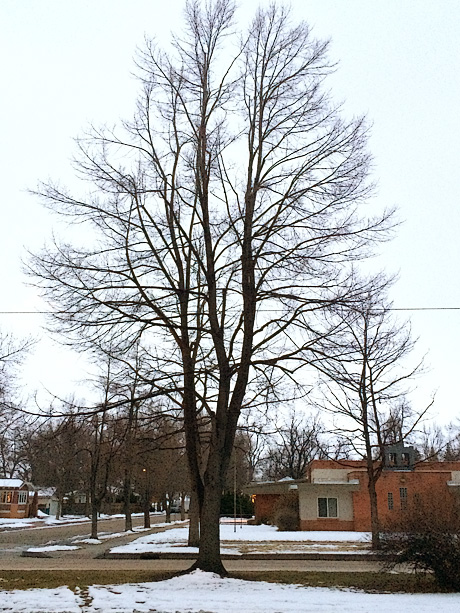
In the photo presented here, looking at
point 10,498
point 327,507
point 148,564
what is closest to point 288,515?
point 327,507

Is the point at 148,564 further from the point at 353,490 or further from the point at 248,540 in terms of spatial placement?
the point at 353,490

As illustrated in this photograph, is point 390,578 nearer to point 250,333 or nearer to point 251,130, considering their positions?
point 250,333

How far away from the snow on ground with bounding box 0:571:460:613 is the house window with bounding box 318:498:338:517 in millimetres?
29017

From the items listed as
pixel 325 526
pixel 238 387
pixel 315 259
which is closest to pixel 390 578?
pixel 238 387

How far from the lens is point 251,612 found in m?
9.10

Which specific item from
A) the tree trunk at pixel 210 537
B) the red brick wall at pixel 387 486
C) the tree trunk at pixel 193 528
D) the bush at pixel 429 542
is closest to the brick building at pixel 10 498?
the red brick wall at pixel 387 486

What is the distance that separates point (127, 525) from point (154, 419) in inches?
1098

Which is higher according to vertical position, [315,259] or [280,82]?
[280,82]

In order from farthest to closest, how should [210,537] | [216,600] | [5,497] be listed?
[5,497] → [210,537] → [216,600]

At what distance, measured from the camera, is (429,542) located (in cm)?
1161

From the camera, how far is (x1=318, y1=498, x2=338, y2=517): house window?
39438mm

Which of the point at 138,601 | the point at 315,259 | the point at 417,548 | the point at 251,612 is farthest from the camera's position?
the point at 315,259

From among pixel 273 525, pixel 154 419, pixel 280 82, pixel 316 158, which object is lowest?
pixel 273 525

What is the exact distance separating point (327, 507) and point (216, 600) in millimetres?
31236
